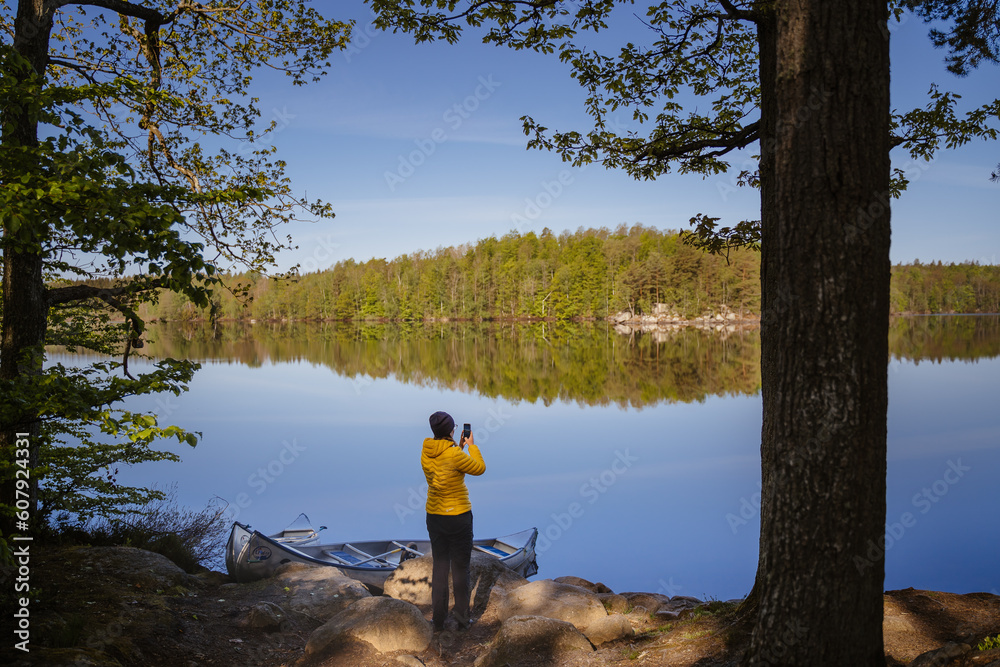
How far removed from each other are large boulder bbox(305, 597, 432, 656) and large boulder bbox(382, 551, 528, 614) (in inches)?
55.2

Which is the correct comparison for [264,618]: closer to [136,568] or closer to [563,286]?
[136,568]

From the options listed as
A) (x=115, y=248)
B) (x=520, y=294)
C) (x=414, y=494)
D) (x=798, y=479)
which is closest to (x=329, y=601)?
(x=115, y=248)

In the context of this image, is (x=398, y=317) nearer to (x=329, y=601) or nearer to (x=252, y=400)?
(x=252, y=400)

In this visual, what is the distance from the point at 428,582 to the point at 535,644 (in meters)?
2.54

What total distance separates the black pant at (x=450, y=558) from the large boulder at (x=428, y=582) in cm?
78

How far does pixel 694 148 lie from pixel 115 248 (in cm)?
519

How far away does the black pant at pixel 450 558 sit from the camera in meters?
5.77

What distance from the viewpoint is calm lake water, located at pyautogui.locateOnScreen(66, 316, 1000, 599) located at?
450 inches

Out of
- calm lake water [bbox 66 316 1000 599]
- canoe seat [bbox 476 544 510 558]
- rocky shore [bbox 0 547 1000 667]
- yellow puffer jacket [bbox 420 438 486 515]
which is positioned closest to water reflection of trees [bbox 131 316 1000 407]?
calm lake water [bbox 66 316 1000 599]

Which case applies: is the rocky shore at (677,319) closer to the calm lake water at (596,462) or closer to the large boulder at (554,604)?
the calm lake water at (596,462)

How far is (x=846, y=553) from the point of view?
2.95 metres

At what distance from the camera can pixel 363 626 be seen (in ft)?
17.1

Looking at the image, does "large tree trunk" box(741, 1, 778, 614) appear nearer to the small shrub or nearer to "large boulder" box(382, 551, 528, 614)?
"large boulder" box(382, 551, 528, 614)

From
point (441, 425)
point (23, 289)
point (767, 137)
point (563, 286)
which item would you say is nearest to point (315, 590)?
point (441, 425)
